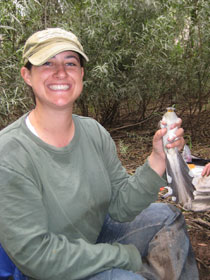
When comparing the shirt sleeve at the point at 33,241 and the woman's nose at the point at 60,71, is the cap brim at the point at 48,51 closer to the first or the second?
the woman's nose at the point at 60,71

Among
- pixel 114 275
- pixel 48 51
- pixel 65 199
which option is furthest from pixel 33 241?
pixel 48 51

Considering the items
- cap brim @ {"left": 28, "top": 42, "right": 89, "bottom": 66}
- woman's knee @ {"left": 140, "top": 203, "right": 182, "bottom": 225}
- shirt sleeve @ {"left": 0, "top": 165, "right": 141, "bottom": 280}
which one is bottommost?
woman's knee @ {"left": 140, "top": 203, "right": 182, "bottom": 225}

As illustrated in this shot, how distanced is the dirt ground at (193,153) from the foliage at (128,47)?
1.95 feet

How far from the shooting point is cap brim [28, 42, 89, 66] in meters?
1.41

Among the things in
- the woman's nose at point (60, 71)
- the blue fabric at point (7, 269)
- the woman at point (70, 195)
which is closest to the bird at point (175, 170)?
the woman at point (70, 195)

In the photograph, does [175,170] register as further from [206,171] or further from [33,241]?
[33,241]

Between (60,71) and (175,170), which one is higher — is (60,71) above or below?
above

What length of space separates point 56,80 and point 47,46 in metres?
0.16

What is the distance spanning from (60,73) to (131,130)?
431 cm

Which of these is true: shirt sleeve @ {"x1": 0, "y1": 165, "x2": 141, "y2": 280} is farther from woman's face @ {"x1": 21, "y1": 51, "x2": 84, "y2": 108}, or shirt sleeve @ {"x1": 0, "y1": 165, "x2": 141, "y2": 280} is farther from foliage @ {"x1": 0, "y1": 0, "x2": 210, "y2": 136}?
foliage @ {"x1": 0, "y1": 0, "x2": 210, "y2": 136}

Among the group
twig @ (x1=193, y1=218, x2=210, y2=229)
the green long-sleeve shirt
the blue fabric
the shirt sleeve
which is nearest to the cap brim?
the green long-sleeve shirt

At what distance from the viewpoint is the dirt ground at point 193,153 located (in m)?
2.22

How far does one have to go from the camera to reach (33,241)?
1.26m

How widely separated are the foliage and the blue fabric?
206cm
